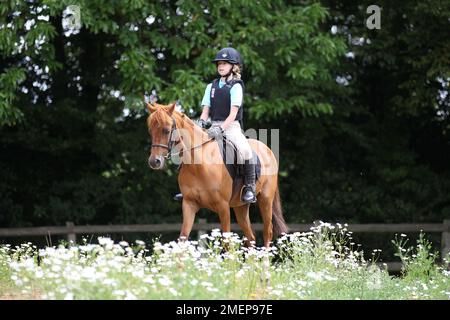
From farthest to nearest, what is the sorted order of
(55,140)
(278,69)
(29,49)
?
1. (55,140)
2. (278,69)
3. (29,49)

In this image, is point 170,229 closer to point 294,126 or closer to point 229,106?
point 294,126

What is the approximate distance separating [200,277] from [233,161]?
9.65 feet

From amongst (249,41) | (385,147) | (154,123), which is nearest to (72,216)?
(249,41)

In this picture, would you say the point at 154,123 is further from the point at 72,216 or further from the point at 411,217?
the point at 411,217

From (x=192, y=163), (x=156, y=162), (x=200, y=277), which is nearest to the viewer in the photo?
(x=200, y=277)

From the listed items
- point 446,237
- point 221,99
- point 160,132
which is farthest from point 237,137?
point 446,237

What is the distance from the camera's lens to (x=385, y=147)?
1838 centimetres

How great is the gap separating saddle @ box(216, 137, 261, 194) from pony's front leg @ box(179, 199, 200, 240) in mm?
693

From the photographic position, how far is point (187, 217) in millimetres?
9227

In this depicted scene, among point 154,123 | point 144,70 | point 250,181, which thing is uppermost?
point 144,70

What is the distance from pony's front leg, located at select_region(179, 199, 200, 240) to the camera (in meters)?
9.13

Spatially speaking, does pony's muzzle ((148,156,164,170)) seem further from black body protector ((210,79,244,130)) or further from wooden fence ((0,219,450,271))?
wooden fence ((0,219,450,271))

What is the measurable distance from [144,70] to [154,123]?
223 inches

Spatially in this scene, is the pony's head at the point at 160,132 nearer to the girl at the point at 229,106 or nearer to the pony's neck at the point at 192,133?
the pony's neck at the point at 192,133
